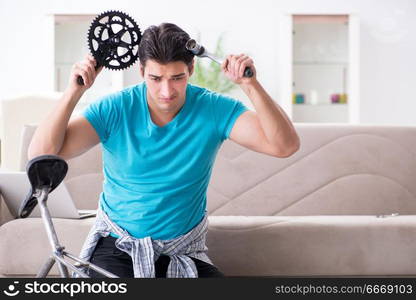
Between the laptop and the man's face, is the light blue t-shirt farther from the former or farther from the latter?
the laptop

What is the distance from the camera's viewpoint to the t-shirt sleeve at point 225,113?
6.38ft

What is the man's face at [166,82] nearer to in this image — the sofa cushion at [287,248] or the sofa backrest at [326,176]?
the sofa cushion at [287,248]

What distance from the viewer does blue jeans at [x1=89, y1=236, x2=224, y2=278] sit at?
181cm

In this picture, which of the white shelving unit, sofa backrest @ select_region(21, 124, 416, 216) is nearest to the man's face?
sofa backrest @ select_region(21, 124, 416, 216)

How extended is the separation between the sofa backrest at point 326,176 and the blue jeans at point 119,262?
45.1 inches

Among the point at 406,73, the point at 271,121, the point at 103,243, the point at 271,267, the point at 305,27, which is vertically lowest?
the point at 271,267

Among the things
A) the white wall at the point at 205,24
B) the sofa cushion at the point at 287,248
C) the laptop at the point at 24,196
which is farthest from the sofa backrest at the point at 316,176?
the white wall at the point at 205,24

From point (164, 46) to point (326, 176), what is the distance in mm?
1502

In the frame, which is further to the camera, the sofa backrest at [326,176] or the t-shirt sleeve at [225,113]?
the sofa backrest at [326,176]

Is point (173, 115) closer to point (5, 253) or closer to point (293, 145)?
point (293, 145)

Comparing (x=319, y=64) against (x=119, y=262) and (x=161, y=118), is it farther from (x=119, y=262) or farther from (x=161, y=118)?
(x=119, y=262)

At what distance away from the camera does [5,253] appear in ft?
7.83

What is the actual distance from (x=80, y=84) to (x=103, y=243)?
47 cm

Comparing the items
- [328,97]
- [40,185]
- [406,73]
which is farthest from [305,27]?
[40,185]
